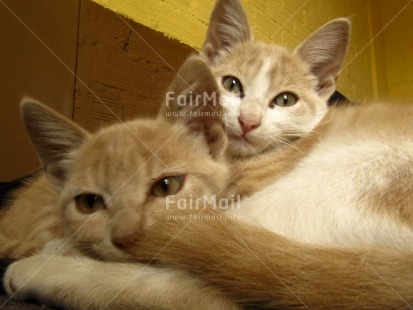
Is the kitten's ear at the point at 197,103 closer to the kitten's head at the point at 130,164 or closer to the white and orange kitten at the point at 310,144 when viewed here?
the kitten's head at the point at 130,164

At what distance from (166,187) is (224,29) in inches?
34.1

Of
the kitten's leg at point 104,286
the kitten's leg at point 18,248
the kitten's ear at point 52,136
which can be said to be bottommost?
the kitten's leg at point 104,286

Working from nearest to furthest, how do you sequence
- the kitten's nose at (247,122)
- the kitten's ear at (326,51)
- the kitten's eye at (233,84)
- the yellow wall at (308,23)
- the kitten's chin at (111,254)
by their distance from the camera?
the kitten's chin at (111,254) < the kitten's nose at (247,122) < the kitten's eye at (233,84) < the kitten's ear at (326,51) < the yellow wall at (308,23)

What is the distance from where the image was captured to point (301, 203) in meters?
0.91

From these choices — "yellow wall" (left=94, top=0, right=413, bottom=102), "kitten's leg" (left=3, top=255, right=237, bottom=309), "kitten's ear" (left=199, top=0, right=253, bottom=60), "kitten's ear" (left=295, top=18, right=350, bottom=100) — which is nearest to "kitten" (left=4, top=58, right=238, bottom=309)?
"kitten's leg" (left=3, top=255, right=237, bottom=309)

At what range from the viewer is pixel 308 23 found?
324 centimetres

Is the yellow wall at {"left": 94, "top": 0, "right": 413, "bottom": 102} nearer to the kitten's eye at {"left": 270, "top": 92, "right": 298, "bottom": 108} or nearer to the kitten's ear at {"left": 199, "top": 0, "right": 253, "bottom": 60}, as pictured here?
the kitten's eye at {"left": 270, "top": 92, "right": 298, "bottom": 108}

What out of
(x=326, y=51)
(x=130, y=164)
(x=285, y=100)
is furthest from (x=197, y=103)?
(x=326, y=51)

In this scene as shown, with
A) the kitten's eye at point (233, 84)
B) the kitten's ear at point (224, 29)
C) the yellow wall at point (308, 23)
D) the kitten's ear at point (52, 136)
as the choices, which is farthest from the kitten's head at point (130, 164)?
the yellow wall at point (308, 23)

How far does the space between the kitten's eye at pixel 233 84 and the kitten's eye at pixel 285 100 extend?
12cm

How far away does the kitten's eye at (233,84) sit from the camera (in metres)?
1.31

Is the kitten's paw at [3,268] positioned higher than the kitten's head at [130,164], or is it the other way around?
the kitten's head at [130,164]

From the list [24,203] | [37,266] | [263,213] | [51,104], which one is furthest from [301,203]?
[51,104]

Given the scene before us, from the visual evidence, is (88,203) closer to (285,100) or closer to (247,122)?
(247,122)
